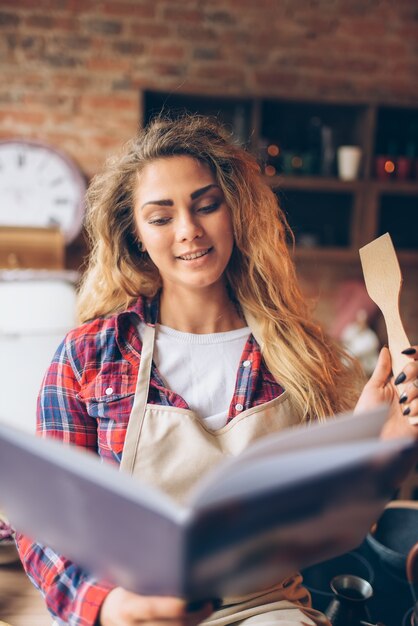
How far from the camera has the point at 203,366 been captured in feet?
3.81

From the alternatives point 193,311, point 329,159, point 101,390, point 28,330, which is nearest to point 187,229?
point 193,311

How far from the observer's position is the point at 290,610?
983 mm

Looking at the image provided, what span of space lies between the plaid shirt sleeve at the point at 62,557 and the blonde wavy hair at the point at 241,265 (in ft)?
0.63

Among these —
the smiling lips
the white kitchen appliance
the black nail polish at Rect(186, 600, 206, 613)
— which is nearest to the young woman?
the smiling lips

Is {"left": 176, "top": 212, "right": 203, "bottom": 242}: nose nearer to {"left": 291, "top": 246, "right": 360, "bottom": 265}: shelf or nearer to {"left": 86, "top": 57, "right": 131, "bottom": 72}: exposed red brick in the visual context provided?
{"left": 291, "top": 246, "right": 360, "bottom": 265}: shelf

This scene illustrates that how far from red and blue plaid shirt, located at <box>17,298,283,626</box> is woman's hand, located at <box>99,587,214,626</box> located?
20cm

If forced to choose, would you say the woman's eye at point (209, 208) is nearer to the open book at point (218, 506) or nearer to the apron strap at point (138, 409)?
the apron strap at point (138, 409)

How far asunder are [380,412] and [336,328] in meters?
2.57

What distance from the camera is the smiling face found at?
1.12 metres

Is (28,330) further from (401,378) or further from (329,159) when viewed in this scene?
(329,159)

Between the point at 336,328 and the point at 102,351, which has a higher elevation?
the point at 102,351

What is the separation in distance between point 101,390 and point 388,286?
0.54 metres

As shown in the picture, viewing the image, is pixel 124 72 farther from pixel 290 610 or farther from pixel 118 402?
pixel 290 610

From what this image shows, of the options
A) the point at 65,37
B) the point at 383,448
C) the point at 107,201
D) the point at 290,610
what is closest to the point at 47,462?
the point at 383,448
